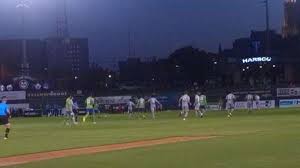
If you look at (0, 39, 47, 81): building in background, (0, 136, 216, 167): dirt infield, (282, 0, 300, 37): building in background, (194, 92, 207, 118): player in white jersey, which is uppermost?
(282, 0, 300, 37): building in background

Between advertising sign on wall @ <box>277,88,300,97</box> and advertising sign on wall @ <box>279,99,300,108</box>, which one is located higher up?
advertising sign on wall @ <box>277,88,300,97</box>

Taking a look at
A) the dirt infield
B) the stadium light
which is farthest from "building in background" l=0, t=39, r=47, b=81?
the dirt infield

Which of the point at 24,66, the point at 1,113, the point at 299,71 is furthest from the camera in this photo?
the point at 299,71

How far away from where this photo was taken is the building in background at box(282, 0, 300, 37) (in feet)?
439

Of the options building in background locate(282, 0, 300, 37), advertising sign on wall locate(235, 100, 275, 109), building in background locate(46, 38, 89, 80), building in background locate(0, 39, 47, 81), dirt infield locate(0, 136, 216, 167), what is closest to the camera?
dirt infield locate(0, 136, 216, 167)

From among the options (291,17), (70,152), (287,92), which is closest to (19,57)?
(287,92)

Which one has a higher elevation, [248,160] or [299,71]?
[299,71]

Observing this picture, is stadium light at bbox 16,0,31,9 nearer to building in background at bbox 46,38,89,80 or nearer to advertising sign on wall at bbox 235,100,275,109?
advertising sign on wall at bbox 235,100,275,109

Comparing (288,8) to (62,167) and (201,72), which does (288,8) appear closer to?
(201,72)

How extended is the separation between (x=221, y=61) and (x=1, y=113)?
106 meters

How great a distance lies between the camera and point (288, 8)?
136375 mm

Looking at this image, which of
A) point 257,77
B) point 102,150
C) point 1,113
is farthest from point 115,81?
point 102,150

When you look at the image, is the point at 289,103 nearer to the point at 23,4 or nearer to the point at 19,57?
the point at 23,4

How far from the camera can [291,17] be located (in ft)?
442
